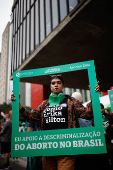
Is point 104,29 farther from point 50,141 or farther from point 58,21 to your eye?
point 50,141

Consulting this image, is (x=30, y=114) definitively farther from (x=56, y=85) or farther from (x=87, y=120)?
(x=87, y=120)

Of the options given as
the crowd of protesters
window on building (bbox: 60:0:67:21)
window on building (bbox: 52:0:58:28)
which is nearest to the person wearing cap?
the crowd of protesters

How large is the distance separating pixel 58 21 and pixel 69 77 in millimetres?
6038

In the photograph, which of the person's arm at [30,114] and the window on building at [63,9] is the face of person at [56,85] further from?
the window on building at [63,9]

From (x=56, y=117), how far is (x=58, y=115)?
1.3 inches

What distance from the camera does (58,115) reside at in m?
1.78

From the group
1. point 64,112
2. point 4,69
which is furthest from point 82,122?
point 4,69

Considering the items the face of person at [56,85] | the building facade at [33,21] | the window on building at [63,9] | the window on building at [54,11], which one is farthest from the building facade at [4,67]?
the face of person at [56,85]

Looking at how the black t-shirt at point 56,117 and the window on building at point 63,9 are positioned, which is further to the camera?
the window on building at point 63,9

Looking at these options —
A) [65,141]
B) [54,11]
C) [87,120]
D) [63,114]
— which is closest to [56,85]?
[63,114]

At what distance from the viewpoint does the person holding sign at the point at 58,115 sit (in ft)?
5.49

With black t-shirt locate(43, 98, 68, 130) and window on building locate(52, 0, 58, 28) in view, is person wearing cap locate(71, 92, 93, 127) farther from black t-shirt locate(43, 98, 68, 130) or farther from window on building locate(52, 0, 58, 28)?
window on building locate(52, 0, 58, 28)

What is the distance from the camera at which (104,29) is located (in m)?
7.03

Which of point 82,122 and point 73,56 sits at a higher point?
point 73,56
